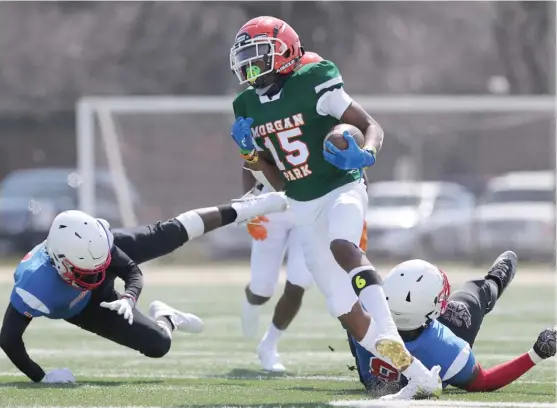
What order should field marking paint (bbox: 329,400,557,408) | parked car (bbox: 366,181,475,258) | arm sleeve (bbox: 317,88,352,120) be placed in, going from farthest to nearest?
1. parked car (bbox: 366,181,475,258)
2. arm sleeve (bbox: 317,88,352,120)
3. field marking paint (bbox: 329,400,557,408)

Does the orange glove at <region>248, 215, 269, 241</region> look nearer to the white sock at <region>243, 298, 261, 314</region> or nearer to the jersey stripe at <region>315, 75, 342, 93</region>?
the white sock at <region>243, 298, 261, 314</region>

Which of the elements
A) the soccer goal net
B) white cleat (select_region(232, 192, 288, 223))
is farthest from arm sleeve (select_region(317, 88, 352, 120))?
the soccer goal net

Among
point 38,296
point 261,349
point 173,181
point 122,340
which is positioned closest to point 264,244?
point 261,349

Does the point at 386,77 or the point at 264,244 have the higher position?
the point at 264,244

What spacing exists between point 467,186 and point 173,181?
3.65 metres

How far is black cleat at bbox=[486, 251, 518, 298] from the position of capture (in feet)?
19.6

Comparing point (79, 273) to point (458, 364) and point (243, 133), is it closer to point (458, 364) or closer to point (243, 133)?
point (243, 133)

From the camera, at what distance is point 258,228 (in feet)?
22.2

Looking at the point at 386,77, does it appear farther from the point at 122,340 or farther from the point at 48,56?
the point at 122,340

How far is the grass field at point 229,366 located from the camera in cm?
508

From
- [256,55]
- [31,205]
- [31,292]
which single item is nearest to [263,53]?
[256,55]

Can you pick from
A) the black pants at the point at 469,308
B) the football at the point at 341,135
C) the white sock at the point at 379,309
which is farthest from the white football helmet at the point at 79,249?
the black pants at the point at 469,308

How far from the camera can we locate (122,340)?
19.7 ft

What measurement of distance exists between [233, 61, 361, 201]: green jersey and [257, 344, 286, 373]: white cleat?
110 centimetres
